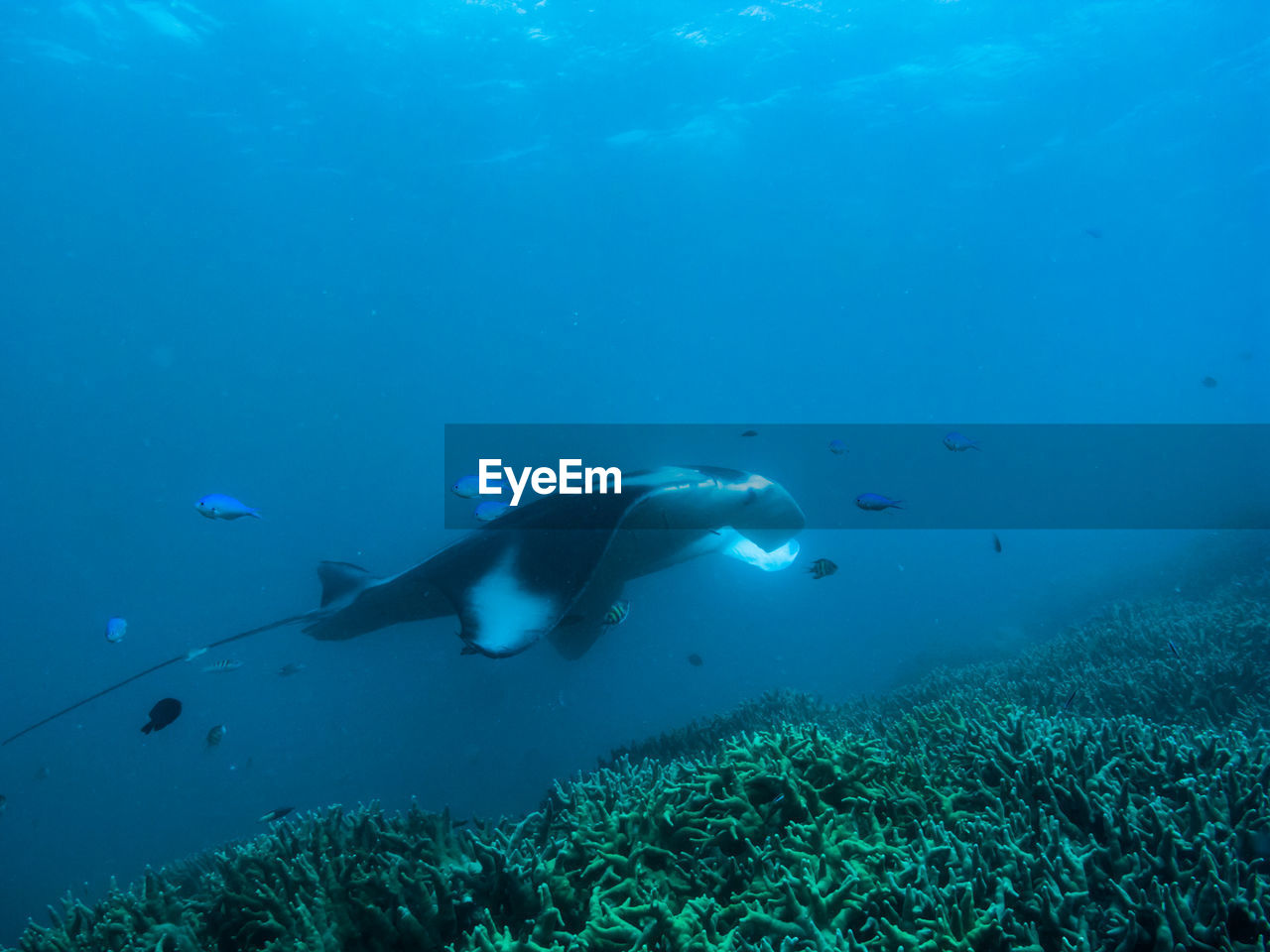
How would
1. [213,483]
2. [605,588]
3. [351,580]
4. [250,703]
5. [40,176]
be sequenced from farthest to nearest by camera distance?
[213,483] < [40,176] < [250,703] < [605,588] < [351,580]

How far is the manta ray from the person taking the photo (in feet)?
16.6

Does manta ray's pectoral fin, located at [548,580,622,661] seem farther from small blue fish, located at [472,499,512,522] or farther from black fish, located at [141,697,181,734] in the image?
black fish, located at [141,697,181,734]

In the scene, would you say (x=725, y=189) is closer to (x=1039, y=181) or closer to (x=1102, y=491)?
(x=1039, y=181)

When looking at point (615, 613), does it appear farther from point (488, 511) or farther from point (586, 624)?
point (488, 511)

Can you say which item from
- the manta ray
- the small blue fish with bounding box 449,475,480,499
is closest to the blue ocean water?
the small blue fish with bounding box 449,475,480,499

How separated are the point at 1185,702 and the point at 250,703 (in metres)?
37.1

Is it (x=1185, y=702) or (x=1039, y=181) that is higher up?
(x=1039, y=181)

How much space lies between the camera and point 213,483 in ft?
231

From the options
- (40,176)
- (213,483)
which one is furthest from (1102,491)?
(213,483)
